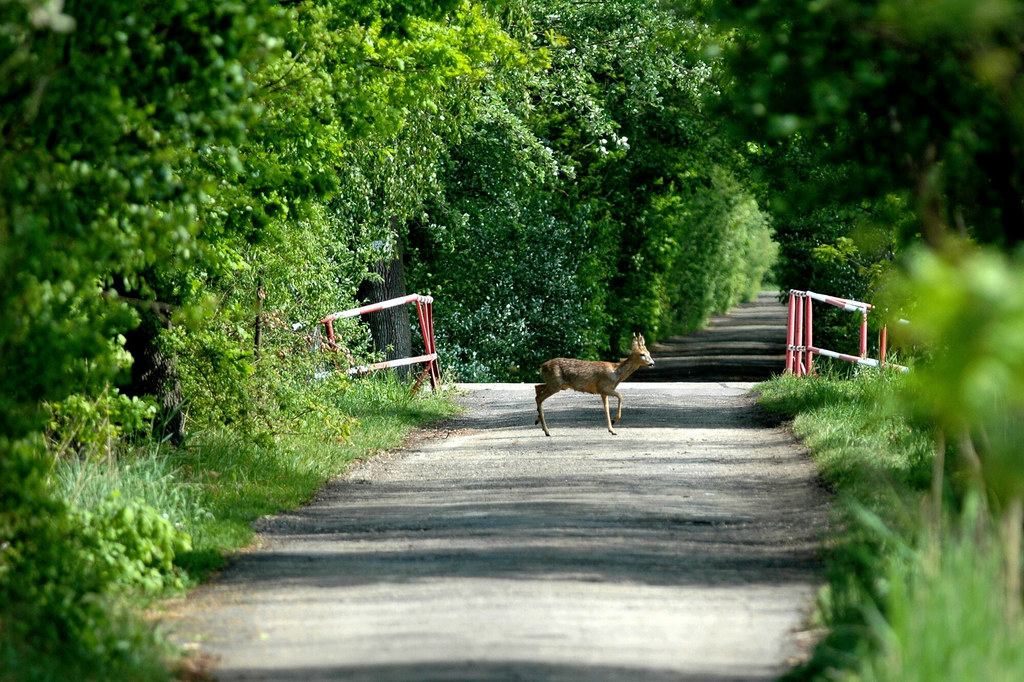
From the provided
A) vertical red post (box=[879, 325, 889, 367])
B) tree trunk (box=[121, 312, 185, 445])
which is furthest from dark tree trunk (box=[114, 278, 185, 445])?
vertical red post (box=[879, 325, 889, 367])

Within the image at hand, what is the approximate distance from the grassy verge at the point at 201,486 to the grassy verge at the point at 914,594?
321 cm

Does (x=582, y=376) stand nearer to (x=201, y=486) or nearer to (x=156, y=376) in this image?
(x=156, y=376)

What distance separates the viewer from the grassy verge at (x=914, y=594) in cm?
559

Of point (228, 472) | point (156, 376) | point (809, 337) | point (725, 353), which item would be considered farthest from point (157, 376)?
point (725, 353)

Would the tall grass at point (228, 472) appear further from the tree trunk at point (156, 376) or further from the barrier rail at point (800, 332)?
the barrier rail at point (800, 332)

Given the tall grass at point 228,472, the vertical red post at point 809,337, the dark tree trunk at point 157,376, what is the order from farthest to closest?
the vertical red post at point 809,337 < the dark tree trunk at point 157,376 < the tall grass at point 228,472

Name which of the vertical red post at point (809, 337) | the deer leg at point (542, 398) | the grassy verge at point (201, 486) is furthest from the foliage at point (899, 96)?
the vertical red post at point (809, 337)

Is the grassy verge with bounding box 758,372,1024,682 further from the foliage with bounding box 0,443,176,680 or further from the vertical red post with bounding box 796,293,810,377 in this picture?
the vertical red post with bounding box 796,293,810,377

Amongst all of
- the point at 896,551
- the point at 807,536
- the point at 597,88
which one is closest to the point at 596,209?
the point at 597,88

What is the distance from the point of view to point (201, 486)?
41.6ft

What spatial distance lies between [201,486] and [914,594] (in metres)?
7.68

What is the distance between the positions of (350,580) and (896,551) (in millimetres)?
3506

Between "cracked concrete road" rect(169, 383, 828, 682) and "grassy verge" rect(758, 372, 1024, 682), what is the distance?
0.35 m

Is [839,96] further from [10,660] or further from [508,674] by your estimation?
[10,660]
